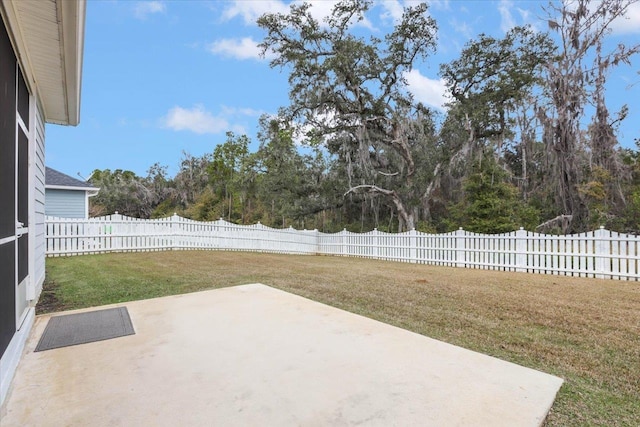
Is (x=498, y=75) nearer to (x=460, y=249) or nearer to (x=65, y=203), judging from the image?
(x=460, y=249)

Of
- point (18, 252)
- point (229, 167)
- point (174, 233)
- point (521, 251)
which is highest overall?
point (229, 167)

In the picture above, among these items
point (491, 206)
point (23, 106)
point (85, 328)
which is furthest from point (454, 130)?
point (85, 328)

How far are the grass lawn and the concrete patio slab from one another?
28 centimetres

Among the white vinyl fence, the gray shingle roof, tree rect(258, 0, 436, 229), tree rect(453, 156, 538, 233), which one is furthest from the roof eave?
tree rect(258, 0, 436, 229)

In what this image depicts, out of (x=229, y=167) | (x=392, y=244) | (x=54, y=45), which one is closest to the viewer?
(x=54, y=45)

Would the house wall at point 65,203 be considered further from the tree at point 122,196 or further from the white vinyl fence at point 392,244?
the tree at point 122,196

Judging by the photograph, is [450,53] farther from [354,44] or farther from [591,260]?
[591,260]

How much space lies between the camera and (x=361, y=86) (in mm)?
15117

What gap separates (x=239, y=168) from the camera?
27.2 metres

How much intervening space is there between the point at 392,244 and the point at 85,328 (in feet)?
31.5

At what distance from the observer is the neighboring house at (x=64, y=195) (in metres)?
12.6

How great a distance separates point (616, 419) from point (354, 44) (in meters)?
14.9

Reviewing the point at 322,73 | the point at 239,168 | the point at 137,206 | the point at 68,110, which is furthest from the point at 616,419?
the point at 137,206

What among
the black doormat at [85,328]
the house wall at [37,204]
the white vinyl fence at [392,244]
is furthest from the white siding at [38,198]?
the white vinyl fence at [392,244]
